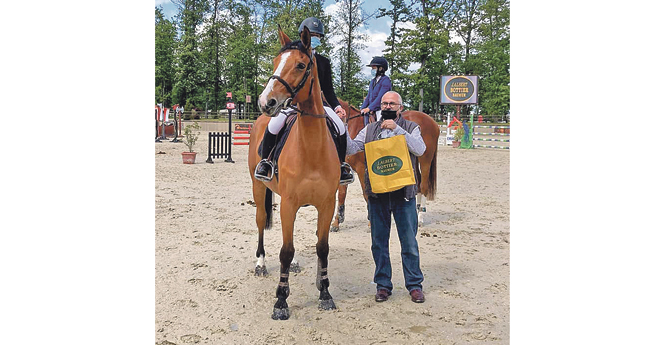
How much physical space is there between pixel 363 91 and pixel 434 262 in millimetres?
9553

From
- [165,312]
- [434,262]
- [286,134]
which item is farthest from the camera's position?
[434,262]

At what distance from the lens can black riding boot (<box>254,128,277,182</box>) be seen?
13.1 feet

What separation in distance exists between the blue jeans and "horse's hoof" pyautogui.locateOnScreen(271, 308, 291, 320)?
91cm

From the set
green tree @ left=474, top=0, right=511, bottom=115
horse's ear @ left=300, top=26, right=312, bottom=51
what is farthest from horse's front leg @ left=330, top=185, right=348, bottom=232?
green tree @ left=474, top=0, right=511, bottom=115

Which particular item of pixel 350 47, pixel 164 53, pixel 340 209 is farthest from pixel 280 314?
pixel 164 53

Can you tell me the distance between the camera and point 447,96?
24.1m

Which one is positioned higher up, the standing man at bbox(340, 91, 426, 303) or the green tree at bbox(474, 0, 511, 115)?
the green tree at bbox(474, 0, 511, 115)

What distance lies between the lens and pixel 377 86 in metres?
6.63

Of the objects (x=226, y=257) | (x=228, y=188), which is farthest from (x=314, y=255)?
(x=228, y=188)

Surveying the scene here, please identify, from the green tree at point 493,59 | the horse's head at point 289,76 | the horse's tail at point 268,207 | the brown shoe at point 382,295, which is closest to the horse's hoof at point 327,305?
the brown shoe at point 382,295

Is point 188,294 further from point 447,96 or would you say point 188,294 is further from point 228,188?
point 447,96

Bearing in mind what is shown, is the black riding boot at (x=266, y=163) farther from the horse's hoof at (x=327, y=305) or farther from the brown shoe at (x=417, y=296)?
the brown shoe at (x=417, y=296)

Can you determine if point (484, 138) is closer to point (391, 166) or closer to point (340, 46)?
point (340, 46)

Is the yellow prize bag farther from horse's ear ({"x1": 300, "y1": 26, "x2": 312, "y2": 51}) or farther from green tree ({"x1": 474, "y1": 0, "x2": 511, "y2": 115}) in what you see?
green tree ({"x1": 474, "y1": 0, "x2": 511, "y2": 115})
